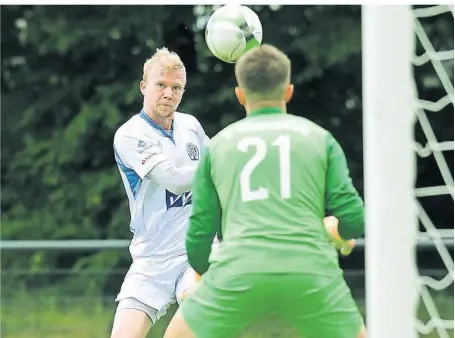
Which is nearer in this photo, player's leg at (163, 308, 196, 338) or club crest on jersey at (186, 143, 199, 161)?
player's leg at (163, 308, 196, 338)

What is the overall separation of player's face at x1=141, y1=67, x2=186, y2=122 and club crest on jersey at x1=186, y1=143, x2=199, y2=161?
158 millimetres

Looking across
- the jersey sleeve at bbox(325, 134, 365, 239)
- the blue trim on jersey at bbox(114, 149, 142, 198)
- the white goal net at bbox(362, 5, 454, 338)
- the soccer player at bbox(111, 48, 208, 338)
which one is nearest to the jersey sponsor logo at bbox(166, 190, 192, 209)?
the soccer player at bbox(111, 48, 208, 338)

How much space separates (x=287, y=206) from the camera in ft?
12.5

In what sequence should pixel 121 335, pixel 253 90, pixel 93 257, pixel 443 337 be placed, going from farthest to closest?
pixel 93 257 → pixel 121 335 → pixel 443 337 → pixel 253 90

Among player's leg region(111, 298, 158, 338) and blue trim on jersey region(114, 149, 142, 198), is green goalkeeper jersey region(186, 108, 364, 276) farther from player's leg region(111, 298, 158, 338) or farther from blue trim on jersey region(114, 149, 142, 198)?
blue trim on jersey region(114, 149, 142, 198)

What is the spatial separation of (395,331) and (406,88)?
735 mm

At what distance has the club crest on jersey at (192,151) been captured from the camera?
5527mm

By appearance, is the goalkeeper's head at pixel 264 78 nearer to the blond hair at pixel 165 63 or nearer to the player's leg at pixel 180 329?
the player's leg at pixel 180 329

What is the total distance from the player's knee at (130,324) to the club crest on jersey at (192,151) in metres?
0.73

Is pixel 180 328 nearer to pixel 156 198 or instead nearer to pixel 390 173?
pixel 390 173

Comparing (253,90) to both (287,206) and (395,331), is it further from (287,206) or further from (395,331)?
(395,331)

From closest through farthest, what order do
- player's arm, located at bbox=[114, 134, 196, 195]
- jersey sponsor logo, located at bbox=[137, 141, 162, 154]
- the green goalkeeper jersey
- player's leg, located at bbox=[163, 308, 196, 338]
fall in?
the green goalkeeper jersey
player's leg, located at bbox=[163, 308, 196, 338]
player's arm, located at bbox=[114, 134, 196, 195]
jersey sponsor logo, located at bbox=[137, 141, 162, 154]

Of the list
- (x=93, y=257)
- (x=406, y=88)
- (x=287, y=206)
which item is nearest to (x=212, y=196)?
(x=287, y=206)

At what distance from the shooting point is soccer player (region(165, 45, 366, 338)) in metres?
3.80
